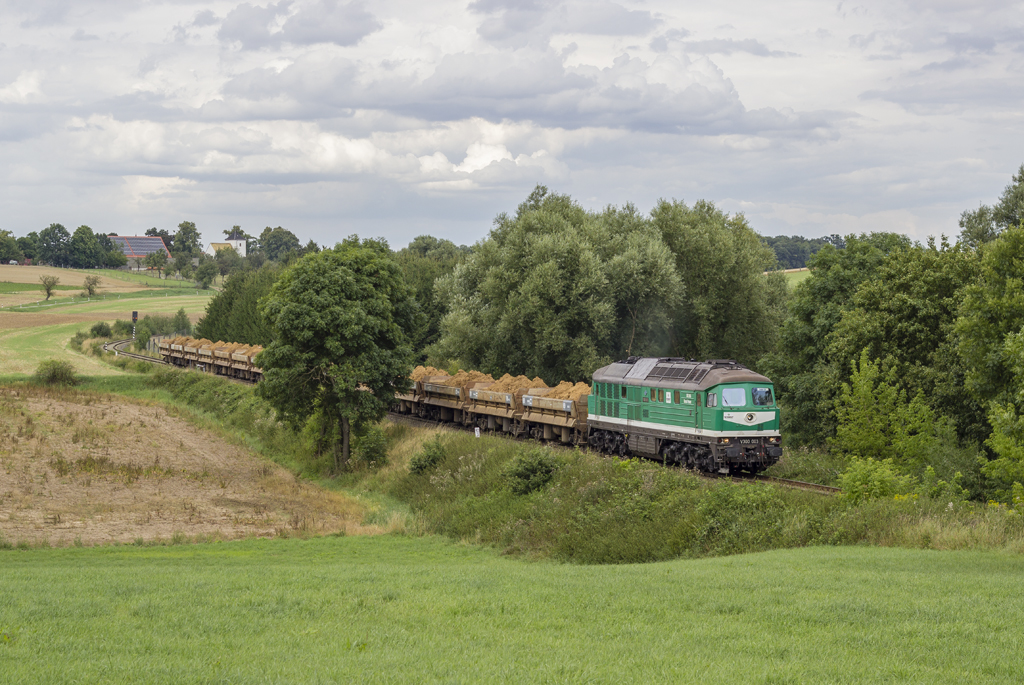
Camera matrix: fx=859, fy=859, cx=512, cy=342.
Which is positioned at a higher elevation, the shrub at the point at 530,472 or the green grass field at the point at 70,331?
the green grass field at the point at 70,331

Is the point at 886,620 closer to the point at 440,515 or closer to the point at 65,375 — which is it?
the point at 440,515

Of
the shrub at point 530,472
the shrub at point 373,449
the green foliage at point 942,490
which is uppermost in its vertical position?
the green foliage at point 942,490

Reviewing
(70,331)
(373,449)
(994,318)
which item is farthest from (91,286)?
(994,318)

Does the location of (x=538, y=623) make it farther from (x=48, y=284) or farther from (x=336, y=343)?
(x=48, y=284)

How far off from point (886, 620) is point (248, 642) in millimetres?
9516

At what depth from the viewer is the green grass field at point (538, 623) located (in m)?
10.9

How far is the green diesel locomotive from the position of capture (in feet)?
99.7

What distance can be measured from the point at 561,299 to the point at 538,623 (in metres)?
41.6

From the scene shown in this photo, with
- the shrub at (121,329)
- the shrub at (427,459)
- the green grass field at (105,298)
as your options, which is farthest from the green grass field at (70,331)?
the shrub at (427,459)

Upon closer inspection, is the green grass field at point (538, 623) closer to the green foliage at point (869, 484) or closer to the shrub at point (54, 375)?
the green foliage at point (869, 484)

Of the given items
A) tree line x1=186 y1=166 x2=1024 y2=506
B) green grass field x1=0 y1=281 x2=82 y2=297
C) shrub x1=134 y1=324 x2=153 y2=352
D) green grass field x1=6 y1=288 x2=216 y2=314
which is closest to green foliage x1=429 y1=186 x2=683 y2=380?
tree line x1=186 y1=166 x2=1024 y2=506

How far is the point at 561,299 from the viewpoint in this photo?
179 feet

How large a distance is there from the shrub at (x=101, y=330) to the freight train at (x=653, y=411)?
283ft

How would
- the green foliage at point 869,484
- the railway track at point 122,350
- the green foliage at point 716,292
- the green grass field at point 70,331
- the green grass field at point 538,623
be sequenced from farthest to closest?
the railway track at point 122,350 < the green grass field at point 70,331 < the green foliage at point 716,292 < the green foliage at point 869,484 < the green grass field at point 538,623
